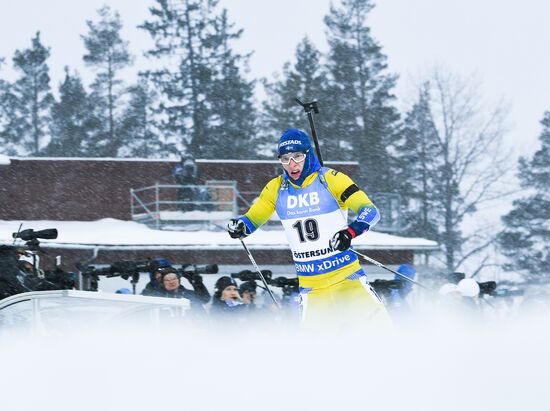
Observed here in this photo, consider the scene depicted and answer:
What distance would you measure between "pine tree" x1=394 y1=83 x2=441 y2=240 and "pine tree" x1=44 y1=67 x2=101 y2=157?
15829 millimetres

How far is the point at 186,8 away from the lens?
42531 mm

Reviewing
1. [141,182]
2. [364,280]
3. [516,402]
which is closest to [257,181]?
[141,182]

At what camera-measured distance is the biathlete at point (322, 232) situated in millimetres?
5625

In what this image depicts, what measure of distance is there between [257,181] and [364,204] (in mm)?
23685

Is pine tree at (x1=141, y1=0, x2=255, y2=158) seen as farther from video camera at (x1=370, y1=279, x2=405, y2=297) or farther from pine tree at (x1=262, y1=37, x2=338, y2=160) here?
video camera at (x1=370, y1=279, x2=405, y2=297)

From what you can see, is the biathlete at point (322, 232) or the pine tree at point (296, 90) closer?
the biathlete at point (322, 232)

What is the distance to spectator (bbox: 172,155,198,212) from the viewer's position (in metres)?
23.5

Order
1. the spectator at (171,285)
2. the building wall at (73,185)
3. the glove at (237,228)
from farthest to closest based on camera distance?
the building wall at (73,185) < the spectator at (171,285) < the glove at (237,228)

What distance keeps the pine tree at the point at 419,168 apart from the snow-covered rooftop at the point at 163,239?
1527 centimetres

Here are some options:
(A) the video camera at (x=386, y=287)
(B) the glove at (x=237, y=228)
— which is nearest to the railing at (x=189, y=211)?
(A) the video camera at (x=386, y=287)

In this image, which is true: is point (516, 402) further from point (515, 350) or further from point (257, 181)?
point (257, 181)

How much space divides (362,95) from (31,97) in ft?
61.9

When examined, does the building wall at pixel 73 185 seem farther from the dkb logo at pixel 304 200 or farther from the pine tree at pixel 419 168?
the dkb logo at pixel 304 200

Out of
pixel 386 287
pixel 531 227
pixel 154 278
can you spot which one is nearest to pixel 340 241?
pixel 386 287
